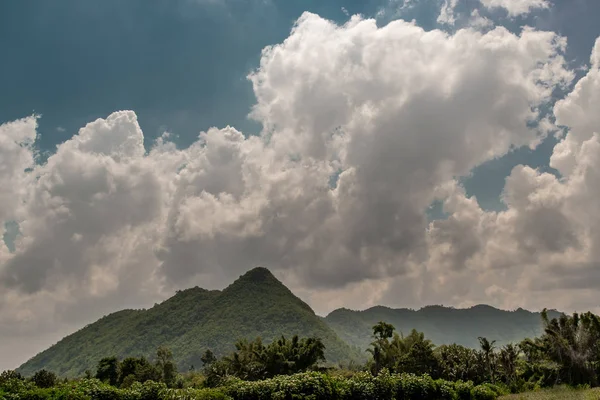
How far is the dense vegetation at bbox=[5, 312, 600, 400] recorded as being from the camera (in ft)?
87.9

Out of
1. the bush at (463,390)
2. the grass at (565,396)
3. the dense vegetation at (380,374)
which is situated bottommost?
the grass at (565,396)

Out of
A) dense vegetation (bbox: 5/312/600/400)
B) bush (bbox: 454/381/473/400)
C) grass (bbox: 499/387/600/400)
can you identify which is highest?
dense vegetation (bbox: 5/312/600/400)

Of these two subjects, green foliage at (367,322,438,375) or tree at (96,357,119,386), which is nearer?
green foliage at (367,322,438,375)

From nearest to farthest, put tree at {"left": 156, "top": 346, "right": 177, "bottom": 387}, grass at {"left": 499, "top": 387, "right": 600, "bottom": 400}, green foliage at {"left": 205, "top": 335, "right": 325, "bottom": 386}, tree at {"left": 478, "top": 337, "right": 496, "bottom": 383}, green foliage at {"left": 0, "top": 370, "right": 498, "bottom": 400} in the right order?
green foliage at {"left": 0, "top": 370, "right": 498, "bottom": 400}, grass at {"left": 499, "top": 387, "right": 600, "bottom": 400}, tree at {"left": 478, "top": 337, "right": 496, "bottom": 383}, green foliage at {"left": 205, "top": 335, "right": 325, "bottom": 386}, tree at {"left": 156, "top": 346, "right": 177, "bottom": 387}

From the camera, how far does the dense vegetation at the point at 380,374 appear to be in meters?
26.8

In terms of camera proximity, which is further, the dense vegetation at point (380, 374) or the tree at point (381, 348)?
the tree at point (381, 348)

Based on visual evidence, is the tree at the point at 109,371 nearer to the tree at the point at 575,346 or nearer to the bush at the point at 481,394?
the bush at the point at 481,394

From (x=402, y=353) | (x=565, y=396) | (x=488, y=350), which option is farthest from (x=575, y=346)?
(x=402, y=353)

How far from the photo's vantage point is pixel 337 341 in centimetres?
19625

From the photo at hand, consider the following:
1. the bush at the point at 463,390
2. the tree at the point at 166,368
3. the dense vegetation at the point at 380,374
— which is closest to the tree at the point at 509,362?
the dense vegetation at the point at 380,374

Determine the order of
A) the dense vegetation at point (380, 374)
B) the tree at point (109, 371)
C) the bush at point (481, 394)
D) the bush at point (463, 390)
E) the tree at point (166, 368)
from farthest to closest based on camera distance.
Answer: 1. the tree at point (166, 368)
2. the tree at point (109, 371)
3. the bush at point (481, 394)
4. the bush at point (463, 390)
5. the dense vegetation at point (380, 374)

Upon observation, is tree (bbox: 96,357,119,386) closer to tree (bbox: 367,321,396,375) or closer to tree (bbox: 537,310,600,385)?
tree (bbox: 367,321,396,375)

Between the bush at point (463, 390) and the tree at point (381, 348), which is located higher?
the tree at point (381, 348)

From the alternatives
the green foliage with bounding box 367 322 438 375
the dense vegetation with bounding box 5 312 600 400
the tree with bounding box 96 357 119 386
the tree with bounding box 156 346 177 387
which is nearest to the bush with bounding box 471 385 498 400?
the dense vegetation with bounding box 5 312 600 400
